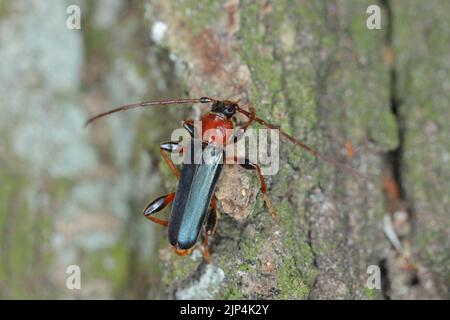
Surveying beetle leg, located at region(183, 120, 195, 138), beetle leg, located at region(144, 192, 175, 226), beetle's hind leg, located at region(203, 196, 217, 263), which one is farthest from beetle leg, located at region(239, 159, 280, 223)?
beetle leg, located at region(144, 192, 175, 226)

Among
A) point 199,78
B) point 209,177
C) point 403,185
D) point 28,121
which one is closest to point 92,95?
point 28,121

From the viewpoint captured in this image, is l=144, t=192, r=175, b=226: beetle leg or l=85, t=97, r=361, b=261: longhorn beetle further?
l=144, t=192, r=175, b=226: beetle leg

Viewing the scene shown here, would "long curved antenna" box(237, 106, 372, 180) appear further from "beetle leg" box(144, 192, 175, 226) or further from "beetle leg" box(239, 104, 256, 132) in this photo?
"beetle leg" box(144, 192, 175, 226)

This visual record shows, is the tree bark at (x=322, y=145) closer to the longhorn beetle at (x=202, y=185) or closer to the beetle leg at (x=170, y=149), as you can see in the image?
the longhorn beetle at (x=202, y=185)

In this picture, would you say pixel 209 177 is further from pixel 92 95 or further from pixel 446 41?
pixel 446 41

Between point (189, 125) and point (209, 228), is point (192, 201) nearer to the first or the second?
point (209, 228)

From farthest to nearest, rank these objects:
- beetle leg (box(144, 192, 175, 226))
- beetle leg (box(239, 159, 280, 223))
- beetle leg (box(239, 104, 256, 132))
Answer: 1. beetle leg (box(144, 192, 175, 226))
2. beetle leg (box(239, 104, 256, 132))
3. beetle leg (box(239, 159, 280, 223))

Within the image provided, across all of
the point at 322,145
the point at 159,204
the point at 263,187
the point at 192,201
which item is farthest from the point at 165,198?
the point at 322,145

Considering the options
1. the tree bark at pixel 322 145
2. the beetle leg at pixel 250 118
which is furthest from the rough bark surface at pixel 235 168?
the beetle leg at pixel 250 118
